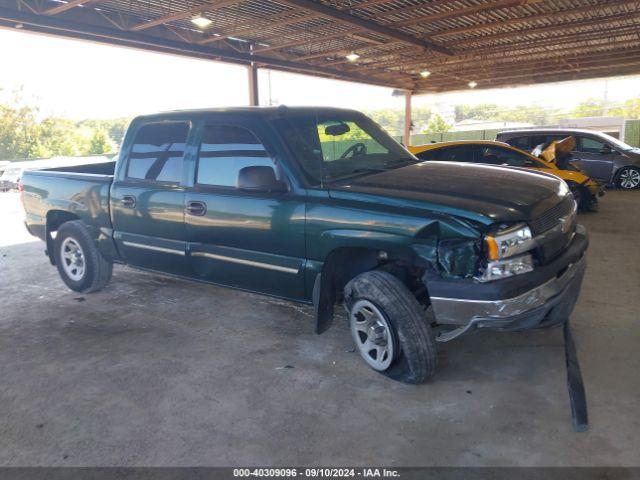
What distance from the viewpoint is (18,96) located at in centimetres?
3678

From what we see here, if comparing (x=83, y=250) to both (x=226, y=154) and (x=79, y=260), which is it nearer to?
(x=79, y=260)

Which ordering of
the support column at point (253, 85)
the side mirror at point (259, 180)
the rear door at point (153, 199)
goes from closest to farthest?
the side mirror at point (259, 180), the rear door at point (153, 199), the support column at point (253, 85)

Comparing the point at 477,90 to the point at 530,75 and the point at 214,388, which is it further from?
the point at 214,388

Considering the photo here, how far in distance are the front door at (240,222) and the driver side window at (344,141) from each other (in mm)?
506

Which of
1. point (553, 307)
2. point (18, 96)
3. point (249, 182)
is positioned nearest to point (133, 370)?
point (249, 182)

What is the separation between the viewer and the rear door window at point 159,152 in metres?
4.24

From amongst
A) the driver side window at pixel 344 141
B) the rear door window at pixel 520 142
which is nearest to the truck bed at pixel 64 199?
the driver side window at pixel 344 141

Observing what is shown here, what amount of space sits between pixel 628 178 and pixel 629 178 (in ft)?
0.07

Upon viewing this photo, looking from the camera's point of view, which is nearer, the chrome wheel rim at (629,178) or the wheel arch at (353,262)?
the wheel arch at (353,262)

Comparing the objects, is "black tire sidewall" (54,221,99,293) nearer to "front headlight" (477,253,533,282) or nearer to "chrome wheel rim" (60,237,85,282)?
"chrome wheel rim" (60,237,85,282)

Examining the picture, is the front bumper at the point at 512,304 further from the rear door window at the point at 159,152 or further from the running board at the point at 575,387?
the rear door window at the point at 159,152

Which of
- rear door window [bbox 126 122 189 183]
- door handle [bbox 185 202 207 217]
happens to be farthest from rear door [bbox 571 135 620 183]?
door handle [bbox 185 202 207 217]

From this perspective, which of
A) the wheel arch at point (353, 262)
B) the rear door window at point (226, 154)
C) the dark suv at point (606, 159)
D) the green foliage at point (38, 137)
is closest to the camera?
the wheel arch at point (353, 262)

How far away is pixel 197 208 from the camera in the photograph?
→ 402 cm
